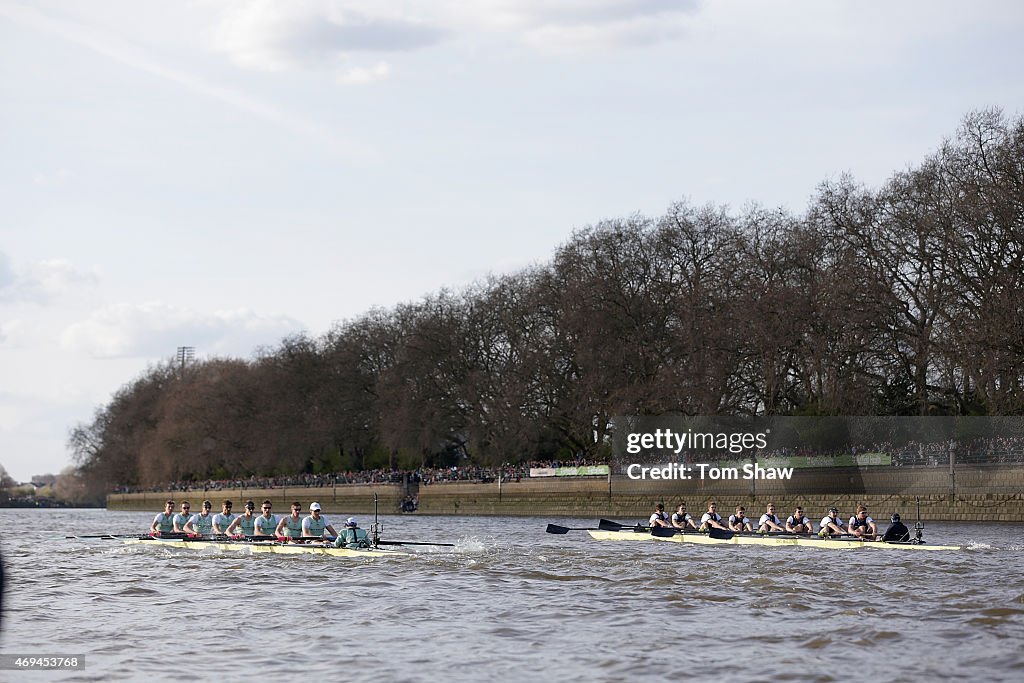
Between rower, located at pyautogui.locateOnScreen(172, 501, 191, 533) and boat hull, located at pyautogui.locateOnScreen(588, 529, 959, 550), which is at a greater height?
rower, located at pyautogui.locateOnScreen(172, 501, 191, 533)

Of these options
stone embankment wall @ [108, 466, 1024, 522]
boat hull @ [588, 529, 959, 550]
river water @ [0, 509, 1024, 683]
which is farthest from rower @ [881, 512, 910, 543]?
stone embankment wall @ [108, 466, 1024, 522]

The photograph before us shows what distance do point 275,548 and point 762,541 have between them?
14018 mm

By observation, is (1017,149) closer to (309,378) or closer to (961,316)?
(961,316)

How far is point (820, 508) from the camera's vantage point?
57.8 meters

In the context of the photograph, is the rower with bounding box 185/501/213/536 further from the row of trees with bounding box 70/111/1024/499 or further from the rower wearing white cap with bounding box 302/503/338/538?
the row of trees with bounding box 70/111/1024/499

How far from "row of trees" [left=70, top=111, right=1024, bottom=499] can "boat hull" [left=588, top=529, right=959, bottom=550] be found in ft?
61.7

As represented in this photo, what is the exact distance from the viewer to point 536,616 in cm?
2414

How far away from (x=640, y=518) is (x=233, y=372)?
65431 millimetres

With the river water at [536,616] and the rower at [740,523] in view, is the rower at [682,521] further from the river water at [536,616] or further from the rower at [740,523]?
the river water at [536,616]

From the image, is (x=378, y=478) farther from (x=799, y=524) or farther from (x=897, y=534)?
(x=897, y=534)

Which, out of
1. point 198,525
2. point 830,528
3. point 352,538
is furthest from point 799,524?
point 198,525

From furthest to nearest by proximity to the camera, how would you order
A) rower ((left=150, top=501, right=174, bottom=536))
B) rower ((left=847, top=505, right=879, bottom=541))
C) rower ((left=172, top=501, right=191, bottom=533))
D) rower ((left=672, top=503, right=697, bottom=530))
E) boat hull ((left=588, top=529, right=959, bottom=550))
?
rower ((left=150, top=501, right=174, bottom=536)) < rower ((left=172, top=501, right=191, bottom=533)) < rower ((left=672, top=503, right=697, bottom=530)) < rower ((left=847, top=505, right=879, bottom=541)) < boat hull ((left=588, top=529, right=959, bottom=550))

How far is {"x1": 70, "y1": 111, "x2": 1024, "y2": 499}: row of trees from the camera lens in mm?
60156

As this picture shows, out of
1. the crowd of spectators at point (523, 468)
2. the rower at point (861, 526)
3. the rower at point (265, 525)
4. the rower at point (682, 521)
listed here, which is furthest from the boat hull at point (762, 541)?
the crowd of spectators at point (523, 468)
